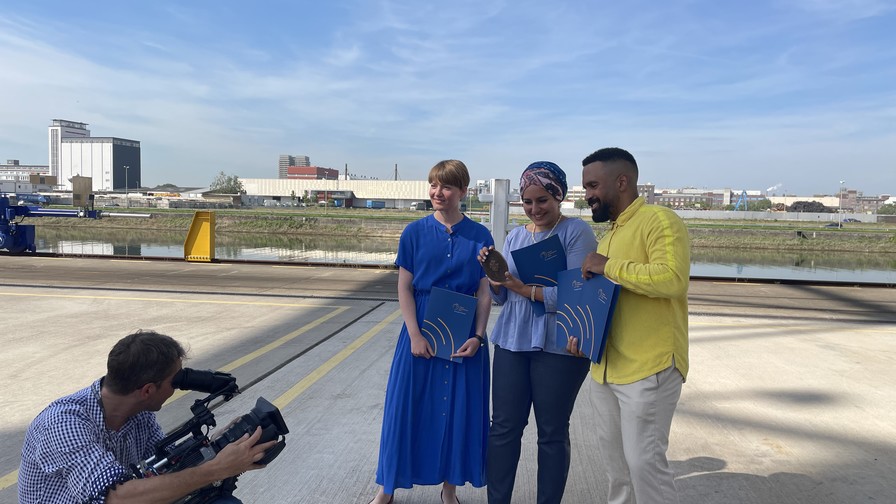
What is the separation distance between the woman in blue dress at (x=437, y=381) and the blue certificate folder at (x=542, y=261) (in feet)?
0.98

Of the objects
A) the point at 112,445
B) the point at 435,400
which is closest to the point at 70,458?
the point at 112,445

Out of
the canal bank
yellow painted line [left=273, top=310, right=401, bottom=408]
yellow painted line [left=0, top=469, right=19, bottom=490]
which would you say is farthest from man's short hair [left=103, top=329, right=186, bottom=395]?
the canal bank

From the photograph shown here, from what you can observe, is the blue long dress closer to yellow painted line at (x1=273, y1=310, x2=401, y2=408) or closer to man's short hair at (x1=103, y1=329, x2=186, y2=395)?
man's short hair at (x1=103, y1=329, x2=186, y2=395)

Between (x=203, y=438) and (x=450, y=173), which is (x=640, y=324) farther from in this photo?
(x=203, y=438)

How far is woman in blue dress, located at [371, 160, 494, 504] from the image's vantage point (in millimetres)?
2893

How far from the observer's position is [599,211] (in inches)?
97.0

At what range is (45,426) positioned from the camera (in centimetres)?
173

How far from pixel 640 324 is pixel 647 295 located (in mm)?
134

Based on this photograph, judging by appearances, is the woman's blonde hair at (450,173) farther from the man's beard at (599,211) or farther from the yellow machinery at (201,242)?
the yellow machinery at (201,242)

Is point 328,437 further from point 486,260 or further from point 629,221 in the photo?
point 629,221

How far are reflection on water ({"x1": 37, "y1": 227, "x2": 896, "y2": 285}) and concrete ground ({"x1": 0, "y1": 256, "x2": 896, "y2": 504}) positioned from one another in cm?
632

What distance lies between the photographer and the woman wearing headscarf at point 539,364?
8.64 feet

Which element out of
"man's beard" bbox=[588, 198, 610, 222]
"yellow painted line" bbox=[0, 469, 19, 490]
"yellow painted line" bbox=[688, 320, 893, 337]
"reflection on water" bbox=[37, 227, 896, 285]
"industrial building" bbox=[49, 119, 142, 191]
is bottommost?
"reflection on water" bbox=[37, 227, 896, 285]

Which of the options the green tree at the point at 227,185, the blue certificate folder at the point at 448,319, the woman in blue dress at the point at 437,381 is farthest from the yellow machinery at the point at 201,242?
the green tree at the point at 227,185
